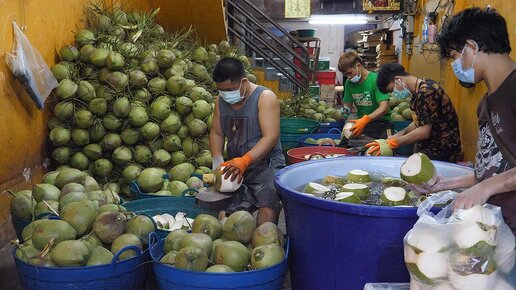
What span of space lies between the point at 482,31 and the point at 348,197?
0.94 meters

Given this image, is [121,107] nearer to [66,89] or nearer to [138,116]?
[138,116]

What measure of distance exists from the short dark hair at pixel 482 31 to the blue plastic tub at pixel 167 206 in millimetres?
2099

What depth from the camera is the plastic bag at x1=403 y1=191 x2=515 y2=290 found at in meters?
1.62

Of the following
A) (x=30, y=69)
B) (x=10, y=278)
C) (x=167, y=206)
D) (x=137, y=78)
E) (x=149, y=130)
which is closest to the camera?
(x=10, y=278)

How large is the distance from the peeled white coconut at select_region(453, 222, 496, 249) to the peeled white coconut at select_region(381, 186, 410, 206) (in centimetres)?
66

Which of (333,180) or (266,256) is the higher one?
(333,180)

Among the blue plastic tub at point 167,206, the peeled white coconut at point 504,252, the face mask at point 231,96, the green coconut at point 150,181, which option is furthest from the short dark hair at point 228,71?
the peeled white coconut at point 504,252

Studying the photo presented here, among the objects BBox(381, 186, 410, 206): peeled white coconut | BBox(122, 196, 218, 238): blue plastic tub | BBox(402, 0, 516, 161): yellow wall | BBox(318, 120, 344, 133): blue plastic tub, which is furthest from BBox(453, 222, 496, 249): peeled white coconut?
BBox(318, 120, 344, 133): blue plastic tub

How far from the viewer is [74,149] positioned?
457 cm

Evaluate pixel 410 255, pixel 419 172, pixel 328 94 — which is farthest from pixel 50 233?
pixel 328 94

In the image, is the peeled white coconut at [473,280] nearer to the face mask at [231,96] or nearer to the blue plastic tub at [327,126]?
the face mask at [231,96]

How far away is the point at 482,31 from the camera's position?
198 cm

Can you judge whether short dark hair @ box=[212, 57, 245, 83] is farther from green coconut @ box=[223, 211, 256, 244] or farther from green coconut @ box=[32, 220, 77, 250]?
green coconut @ box=[32, 220, 77, 250]

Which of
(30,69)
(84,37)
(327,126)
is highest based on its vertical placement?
(84,37)
